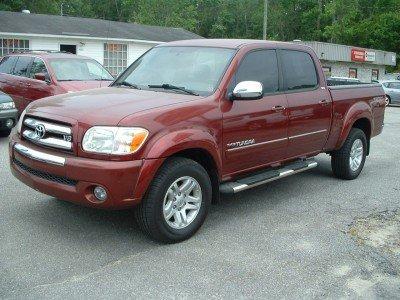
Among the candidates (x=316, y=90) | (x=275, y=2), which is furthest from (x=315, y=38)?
(x=316, y=90)

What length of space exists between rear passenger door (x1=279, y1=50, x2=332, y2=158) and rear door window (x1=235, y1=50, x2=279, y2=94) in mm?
174

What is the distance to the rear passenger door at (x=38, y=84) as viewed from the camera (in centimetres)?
1122

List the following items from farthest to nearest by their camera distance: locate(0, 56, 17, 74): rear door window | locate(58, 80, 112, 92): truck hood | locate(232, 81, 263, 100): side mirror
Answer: locate(0, 56, 17, 74): rear door window, locate(58, 80, 112, 92): truck hood, locate(232, 81, 263, 100): side mirror

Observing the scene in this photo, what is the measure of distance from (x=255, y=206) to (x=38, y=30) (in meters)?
21.9

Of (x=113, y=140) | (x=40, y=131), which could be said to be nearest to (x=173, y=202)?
(x=113, y=140)

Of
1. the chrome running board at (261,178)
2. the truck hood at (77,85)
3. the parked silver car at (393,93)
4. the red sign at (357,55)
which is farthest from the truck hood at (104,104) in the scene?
the red sign at (357,55)

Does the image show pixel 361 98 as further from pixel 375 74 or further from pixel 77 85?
pixel 375 74

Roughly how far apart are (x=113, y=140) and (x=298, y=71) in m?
3.00

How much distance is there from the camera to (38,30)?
82.2 ft

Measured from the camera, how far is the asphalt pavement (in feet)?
12.7

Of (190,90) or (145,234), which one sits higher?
(190,90)

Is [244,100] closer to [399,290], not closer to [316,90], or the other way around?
[316,90]

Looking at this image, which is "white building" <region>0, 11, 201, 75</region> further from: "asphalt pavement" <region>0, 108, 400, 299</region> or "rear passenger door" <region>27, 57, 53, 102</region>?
"asphalt pavement" <region>0, 108, 400, 299</region>

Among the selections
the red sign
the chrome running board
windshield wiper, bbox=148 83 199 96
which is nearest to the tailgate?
the chrome running board
